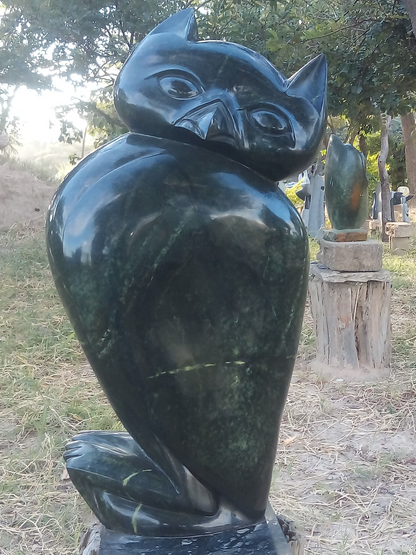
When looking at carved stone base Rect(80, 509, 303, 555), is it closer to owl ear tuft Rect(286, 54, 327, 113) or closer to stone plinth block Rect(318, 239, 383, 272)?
owl ear tuft Rect(286, 54, 327, 113)

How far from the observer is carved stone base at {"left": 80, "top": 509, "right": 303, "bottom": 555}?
1081 mm

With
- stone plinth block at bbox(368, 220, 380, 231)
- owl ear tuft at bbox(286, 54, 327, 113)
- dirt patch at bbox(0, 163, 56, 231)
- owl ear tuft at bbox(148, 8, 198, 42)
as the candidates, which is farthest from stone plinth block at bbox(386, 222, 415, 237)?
owl ear tuft at bbox(148, 8, 198, 42)

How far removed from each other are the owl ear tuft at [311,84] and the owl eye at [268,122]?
0.07 meters

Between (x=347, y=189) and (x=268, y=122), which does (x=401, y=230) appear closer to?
(x=347, y=189)

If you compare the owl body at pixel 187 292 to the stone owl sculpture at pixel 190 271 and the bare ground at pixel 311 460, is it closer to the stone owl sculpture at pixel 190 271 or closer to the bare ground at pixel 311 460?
the stone owl sculpture at pixel 190 271

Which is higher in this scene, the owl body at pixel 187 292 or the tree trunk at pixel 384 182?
the tree trunk at pixel 384 182

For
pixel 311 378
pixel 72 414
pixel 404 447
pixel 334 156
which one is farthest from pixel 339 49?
pixel 72 414

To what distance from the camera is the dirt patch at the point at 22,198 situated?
907cm

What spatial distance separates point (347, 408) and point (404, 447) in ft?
1.65

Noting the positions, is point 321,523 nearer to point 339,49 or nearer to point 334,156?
point 334,156

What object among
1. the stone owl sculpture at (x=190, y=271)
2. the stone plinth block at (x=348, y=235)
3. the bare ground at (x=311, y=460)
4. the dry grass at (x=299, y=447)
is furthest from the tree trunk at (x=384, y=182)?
the stone owl sculpture at (x=190, y=271)

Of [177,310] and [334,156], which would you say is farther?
[334,156]

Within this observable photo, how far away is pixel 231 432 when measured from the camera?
1.13 m

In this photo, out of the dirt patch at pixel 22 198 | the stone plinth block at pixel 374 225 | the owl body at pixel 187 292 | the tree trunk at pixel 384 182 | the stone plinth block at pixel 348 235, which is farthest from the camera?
the stone plinth block at pixel 374 225
